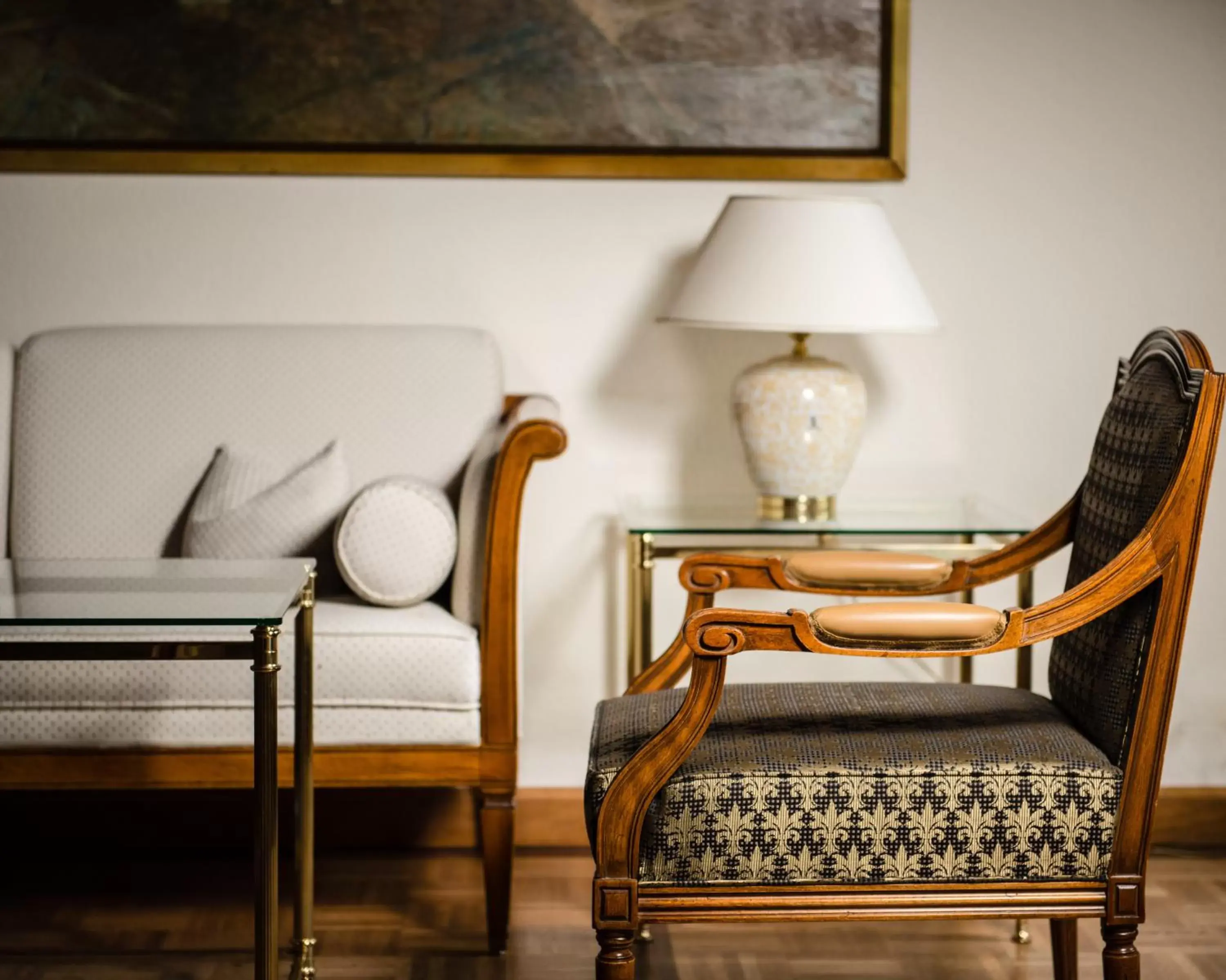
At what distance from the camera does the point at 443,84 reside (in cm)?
291

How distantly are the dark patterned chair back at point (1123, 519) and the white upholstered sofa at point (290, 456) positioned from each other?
0.83 metres

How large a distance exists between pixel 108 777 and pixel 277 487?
60 centimetres

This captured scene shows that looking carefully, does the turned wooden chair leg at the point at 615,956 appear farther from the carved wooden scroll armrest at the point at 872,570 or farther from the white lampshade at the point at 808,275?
the white lampshade at the point at 808,275

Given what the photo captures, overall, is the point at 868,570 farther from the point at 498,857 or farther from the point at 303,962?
the point at 303,962

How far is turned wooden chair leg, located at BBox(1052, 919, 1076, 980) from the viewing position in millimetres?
2154

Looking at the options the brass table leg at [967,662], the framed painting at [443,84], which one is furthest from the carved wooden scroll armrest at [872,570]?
the framed painting at [443,84]

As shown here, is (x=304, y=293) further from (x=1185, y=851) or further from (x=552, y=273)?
(x=1185, y=851)

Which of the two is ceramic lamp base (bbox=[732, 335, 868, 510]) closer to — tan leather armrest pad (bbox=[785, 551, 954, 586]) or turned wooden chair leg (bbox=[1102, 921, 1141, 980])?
tan leather armrest pad (bbox=[785, 551, 954, 586])

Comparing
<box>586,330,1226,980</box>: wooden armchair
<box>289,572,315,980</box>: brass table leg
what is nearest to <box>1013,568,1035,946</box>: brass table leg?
<box>586,330,1226,980</box>: wooden armchair

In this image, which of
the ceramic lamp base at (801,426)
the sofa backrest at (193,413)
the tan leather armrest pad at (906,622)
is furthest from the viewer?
the sofa backrest at (193,413)

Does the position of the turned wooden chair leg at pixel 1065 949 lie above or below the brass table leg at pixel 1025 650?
below

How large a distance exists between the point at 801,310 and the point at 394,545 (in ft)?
2.64

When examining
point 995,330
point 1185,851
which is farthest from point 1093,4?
point 1185,851

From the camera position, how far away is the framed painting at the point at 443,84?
9.48 ft
